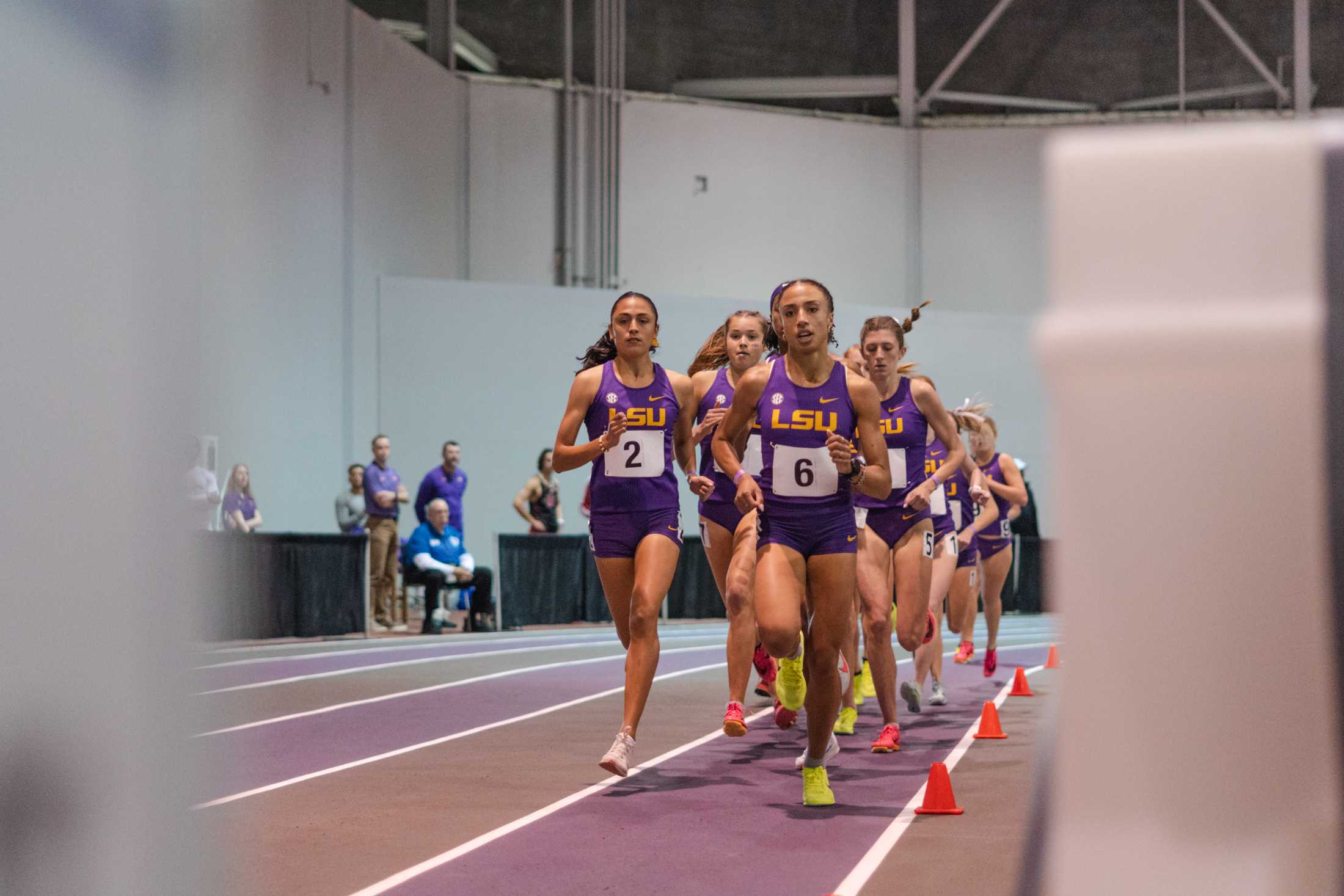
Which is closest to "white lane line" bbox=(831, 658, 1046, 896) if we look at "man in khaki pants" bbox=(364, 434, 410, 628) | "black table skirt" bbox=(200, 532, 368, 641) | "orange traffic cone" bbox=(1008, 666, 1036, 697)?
"orange traffic cone" bbox=(1008, 666, 1036, 697)

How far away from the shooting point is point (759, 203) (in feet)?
77.4

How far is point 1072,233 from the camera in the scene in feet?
4.06

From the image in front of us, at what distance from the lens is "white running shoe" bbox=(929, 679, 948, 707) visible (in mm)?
9656

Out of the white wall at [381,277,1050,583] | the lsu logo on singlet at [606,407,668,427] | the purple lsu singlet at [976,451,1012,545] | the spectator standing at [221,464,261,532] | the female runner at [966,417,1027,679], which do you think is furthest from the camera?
the white wall at [381,277,1050,583]

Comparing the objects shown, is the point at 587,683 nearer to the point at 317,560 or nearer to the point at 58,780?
the point at 317,560

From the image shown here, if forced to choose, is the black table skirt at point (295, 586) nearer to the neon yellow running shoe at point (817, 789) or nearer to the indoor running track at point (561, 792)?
the indoor running track at point (561, 792)

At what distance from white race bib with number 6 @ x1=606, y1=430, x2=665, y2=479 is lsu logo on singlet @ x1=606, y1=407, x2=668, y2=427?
0.07 meters

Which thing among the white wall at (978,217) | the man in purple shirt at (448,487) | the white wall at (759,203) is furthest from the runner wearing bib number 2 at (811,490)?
the white wall at (978,217)

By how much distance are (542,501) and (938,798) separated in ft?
37.6

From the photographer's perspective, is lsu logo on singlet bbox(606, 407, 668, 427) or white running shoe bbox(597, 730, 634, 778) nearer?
white running shoe bbox(597, 730, 634, 778)

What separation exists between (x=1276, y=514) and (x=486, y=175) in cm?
2149

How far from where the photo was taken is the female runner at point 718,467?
6.69 metres

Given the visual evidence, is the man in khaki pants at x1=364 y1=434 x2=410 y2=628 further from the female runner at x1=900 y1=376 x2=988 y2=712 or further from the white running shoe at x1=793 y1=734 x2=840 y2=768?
the white running shoe at x1=793 y1=734 x2=840 y2=768

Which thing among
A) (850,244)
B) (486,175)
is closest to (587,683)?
(486,175)
